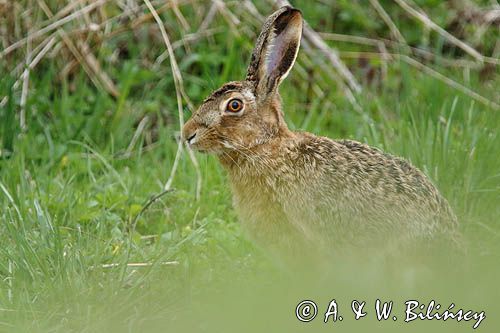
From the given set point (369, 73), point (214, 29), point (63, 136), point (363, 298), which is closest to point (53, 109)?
point (63, 136)

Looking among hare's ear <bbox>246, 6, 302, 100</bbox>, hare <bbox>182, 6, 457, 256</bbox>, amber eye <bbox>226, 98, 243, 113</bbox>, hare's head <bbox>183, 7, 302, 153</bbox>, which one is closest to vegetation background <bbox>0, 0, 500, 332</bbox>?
hare <bbox>182, 6, 457, 256</bbox>

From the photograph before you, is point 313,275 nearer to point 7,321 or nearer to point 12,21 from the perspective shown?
point 7,321

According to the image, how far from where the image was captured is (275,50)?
5.06 m

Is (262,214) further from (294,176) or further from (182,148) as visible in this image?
(182,148)

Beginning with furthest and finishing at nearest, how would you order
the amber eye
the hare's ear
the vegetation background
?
the hare's ear
the amber eye
the vegetation background

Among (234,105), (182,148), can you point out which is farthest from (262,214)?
(182,148)

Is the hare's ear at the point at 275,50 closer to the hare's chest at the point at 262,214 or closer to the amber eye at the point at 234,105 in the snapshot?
the amber eye at the point at 234,105

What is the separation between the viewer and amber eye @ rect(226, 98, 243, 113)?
488cm

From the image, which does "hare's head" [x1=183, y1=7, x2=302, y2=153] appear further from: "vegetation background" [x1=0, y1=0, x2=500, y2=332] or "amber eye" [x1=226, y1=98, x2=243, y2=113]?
"vegetation background" [x1=0, y1=0, x2=500, y2=332]

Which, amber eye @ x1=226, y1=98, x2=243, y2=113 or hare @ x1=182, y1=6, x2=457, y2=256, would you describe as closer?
hare @ x1=182, y1=6, x2=457, y2=256

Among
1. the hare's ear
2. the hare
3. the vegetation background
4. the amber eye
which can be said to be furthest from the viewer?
the hare's ear

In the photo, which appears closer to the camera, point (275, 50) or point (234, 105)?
point (234, 105)

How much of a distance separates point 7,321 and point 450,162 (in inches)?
104

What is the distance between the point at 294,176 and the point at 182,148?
1.83 metres
